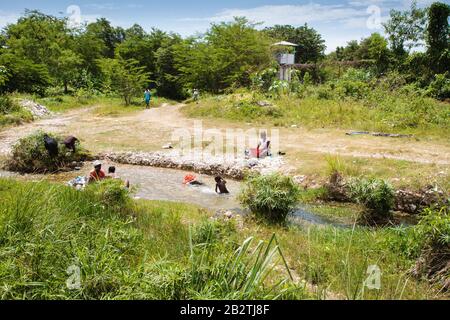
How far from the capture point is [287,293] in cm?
319

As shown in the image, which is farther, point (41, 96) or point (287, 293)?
Answer: point (41, 96)

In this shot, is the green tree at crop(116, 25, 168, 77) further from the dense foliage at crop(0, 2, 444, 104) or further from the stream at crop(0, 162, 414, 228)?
the stream at crop(0, 162, 414, 228)

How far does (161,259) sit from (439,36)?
26.6m

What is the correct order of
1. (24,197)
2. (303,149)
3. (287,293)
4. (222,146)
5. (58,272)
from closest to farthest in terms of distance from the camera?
(287,293) → (58,272) → (24,197) → (303,149) → (222,146)

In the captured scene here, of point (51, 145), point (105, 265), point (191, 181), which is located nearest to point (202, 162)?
point (191, 181)

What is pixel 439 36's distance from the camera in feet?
78.6

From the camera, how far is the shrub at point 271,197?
738cm

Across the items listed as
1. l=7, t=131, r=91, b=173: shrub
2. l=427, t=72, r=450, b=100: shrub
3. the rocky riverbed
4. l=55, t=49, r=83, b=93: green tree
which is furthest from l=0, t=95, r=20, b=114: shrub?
l=427, t=72, r=450, b=100: shrub

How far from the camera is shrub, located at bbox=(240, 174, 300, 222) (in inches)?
291

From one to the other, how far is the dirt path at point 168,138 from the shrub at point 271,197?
4799 millimetres

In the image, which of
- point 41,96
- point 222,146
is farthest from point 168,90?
point 222,146

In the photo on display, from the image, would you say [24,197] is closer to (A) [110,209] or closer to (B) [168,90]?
(A) [110,209]

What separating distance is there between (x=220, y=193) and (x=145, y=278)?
6660 millimetres
